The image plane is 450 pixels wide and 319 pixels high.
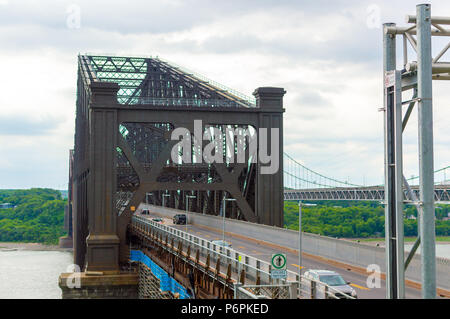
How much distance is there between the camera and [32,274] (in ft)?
338

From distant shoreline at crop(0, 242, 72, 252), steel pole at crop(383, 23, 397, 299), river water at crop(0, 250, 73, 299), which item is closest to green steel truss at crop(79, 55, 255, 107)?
river water at crop(0, 250, 73, 299)

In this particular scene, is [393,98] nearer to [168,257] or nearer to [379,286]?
[379,286]

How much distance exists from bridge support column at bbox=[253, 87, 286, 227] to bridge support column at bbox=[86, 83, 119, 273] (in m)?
10.4

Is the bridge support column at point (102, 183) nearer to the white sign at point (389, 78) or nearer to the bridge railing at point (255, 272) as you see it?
the bridge railing at point (255, 272)

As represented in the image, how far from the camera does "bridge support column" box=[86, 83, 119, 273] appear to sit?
45031mm

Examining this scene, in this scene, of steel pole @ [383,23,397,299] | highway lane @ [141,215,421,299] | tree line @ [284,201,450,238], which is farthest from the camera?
tree line @ [284,201,450,238]

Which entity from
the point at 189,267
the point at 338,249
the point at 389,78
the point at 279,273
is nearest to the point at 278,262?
the point at 279,273

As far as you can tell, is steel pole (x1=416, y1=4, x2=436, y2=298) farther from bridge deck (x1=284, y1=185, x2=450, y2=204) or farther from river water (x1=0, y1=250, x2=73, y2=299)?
river water (x1=0, y1=250, x2=73, y2=299)

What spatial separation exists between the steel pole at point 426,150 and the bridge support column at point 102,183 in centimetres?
3609

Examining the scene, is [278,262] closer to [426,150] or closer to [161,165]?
[426,150]

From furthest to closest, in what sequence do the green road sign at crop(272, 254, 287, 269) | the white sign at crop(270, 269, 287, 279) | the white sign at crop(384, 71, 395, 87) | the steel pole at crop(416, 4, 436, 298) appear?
1. the white sign at crop(270, 269, 287, 279)
2. the green road sign at crop(272, 254, 287, 269)
3. the white sign at crop(384, 71, 395, 87)
4. the steel pole at crop(416, 4, 436, 298)

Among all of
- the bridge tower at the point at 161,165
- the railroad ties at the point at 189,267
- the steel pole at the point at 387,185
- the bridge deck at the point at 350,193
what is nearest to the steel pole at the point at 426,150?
the steel pole at the point at 387,185

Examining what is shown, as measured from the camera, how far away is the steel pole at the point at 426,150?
10.5 metres
